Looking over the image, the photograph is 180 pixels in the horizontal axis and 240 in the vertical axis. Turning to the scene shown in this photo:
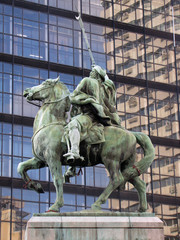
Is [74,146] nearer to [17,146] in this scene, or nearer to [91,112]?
[91,112]

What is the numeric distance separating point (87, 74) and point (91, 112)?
3629cm

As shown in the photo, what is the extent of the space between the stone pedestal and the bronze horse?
0.53m

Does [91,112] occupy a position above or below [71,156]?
above

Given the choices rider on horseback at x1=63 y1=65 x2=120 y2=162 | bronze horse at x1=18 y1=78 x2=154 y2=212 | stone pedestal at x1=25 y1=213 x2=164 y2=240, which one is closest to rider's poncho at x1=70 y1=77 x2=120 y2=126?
rider on horseback at x1=63 y1=65 x2=120 y2=162

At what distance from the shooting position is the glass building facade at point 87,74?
47750 mm

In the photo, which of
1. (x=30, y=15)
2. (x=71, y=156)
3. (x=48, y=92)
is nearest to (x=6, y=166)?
(x=30, y=15)

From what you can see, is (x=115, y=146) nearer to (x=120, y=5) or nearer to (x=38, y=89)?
(x=38, y=89)

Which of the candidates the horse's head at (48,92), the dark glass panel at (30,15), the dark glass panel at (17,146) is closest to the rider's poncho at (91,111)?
the horse's head at (48,92)

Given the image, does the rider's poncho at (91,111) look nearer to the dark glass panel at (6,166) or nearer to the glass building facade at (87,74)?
the glass building facade at (87,74)

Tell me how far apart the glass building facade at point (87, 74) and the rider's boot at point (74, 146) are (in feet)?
101

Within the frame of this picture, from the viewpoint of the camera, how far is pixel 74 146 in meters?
15.8

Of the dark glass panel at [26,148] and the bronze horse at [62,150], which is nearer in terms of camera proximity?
the bronze horse at [62,150]

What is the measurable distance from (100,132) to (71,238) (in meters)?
2.78

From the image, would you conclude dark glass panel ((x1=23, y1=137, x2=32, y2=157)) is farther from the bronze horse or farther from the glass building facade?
the bronze horse
